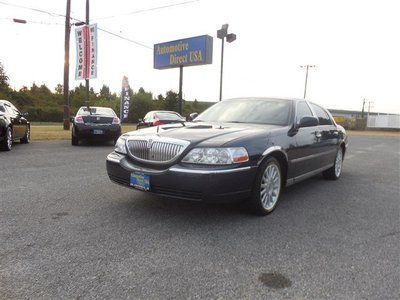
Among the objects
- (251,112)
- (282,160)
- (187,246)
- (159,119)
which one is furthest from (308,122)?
(159,119)

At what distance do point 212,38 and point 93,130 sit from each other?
52.1 ft

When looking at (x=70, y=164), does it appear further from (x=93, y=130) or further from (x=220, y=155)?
(x=220, y=155)

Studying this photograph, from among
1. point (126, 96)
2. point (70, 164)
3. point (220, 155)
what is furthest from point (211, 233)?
point (126, 96)

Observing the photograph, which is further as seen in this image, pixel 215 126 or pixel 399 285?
pixel 215 126

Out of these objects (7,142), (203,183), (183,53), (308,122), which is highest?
(183,53)

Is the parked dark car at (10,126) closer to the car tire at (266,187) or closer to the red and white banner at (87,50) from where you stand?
the car tire at (266,187)

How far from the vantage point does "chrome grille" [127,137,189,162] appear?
371cm

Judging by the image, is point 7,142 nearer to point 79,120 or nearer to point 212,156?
point 79,120

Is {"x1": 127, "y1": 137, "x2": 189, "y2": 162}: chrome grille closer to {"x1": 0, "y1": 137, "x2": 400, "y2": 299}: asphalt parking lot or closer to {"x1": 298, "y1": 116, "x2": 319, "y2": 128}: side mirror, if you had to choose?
{"x1": 0, "y1": 137, "x2": 400, "y2": 299}: asphalt parking lot

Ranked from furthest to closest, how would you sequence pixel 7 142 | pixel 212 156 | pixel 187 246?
pixel 7 142, pixel 212 156, pixel 187 246

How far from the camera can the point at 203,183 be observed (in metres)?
3.49

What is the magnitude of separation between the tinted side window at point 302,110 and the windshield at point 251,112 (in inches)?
6.8

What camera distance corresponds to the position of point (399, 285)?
2.59 metres

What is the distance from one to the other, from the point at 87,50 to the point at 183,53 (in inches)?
348
